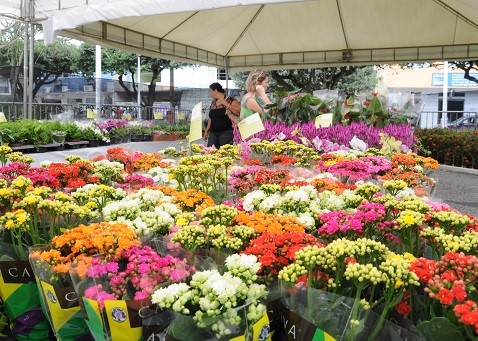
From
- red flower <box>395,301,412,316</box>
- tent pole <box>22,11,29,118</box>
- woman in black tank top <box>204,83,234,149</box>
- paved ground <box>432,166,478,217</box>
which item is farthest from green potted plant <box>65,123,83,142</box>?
red flower <box>395,301,412,316</box>

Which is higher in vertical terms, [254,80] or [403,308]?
[254,80]

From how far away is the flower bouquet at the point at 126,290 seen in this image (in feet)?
3.42

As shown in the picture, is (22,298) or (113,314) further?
(22,298)

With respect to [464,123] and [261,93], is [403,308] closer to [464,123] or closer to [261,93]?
[261,93]

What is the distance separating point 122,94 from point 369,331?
1538cm

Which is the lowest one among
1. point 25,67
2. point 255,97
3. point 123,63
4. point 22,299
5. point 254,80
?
point 22,299

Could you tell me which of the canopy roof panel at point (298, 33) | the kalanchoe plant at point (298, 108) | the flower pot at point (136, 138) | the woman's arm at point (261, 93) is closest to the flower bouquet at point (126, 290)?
the kalanchoe plant at point (298, 108)

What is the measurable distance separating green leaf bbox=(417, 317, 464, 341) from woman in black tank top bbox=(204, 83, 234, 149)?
17.9 ft

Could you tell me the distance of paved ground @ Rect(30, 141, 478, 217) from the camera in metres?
5.50

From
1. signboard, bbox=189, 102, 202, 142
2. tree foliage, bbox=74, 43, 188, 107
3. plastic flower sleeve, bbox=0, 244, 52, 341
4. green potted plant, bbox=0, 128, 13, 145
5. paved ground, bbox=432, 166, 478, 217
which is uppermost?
tree foliage, bbox=74, 43, 188, 107

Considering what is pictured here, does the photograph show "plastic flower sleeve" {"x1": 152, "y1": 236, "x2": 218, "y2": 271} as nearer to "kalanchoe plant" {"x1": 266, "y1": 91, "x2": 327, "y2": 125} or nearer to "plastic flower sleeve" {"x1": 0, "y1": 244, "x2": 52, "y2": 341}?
"plastic flower sleeve" {"x1": 0, "y1": 244, "x2": 52, "y2": 341}

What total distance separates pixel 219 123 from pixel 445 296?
5.64 m

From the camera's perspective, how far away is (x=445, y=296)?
3.06 ft

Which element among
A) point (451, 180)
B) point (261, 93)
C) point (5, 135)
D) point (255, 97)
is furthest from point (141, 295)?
point (451, 180)
